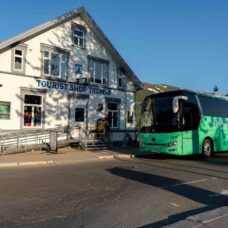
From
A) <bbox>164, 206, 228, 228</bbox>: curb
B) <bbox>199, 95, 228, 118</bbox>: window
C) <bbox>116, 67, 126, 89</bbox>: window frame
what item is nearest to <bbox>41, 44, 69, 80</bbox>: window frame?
<bbox>116, 67, 126, 89</bbox>: window frame

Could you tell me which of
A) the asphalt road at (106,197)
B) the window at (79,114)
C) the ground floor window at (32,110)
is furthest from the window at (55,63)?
the asphalt road at (106,197)

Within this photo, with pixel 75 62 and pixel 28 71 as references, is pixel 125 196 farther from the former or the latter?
pixel 75 62

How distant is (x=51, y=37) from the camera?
2309cm

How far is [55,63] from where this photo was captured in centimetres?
2327

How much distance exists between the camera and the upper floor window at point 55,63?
74.6 ft

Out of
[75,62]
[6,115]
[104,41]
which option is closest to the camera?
[6,115]

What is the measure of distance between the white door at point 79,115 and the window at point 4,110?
4.57m

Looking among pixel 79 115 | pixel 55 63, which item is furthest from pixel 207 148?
pixel 55 63

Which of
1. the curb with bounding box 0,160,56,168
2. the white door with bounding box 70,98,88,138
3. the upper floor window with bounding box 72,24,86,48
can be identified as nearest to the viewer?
the curb with bounding box 0,160,56,168

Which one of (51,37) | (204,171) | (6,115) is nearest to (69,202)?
(204,171)

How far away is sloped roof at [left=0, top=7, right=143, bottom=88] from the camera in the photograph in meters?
20.8

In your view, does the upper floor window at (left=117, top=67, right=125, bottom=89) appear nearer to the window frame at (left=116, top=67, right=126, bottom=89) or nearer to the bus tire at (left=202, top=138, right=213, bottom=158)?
the window frame at (left=116, top=67, right=126, bottom=89)

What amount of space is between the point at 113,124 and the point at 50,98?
Answer: 639 cm

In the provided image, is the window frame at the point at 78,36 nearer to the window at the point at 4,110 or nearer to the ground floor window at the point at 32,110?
the ground floor window at the point at 32,110
